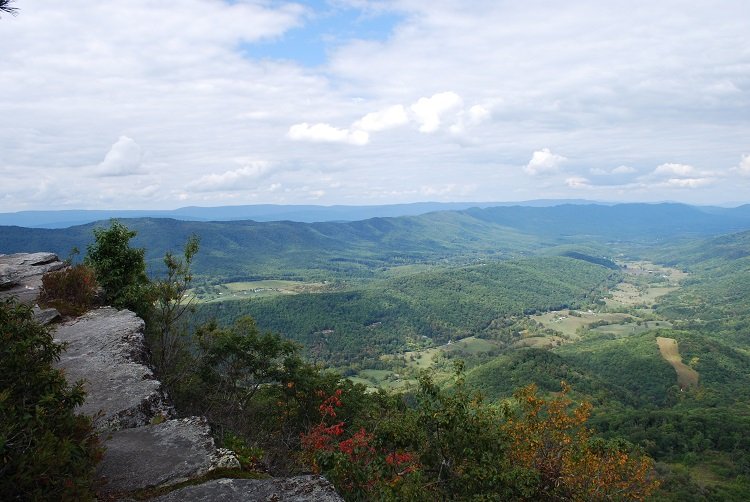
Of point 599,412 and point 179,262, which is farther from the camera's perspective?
point 599,412

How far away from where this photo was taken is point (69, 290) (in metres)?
20.2

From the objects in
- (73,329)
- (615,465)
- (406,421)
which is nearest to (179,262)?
(73,329)

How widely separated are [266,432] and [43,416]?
20777mm

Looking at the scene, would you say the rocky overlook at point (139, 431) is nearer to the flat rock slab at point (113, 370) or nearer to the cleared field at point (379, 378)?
the flat rock slab at point (113, 370)

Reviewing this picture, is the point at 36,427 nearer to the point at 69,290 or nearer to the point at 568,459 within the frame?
the point at 568,459

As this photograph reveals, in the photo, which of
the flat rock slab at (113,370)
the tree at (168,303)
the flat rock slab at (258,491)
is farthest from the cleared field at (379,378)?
the flat rock slab at (258,491)

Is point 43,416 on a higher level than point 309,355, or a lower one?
higher

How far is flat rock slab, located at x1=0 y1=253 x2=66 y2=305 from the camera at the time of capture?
21.5 metres

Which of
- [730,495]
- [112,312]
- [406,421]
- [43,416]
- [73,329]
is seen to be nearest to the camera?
[43,416]

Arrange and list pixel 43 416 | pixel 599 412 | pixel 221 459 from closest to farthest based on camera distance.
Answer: pixel 43 416
pixel 221 459
pixel 599 412

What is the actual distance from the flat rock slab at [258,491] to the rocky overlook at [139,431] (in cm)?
2

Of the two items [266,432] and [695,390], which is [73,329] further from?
[695,390]

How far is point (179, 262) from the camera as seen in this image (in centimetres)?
2242

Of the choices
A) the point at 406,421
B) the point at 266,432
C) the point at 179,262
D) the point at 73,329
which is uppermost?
the point at 179,262
